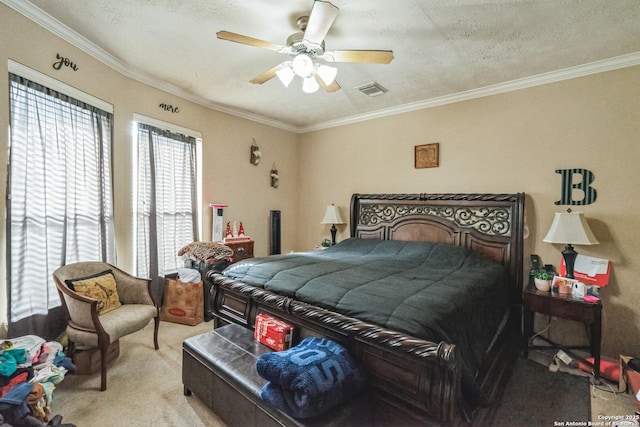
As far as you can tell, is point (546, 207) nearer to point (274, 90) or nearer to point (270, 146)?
point (274, 90)

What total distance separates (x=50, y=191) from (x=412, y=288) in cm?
294

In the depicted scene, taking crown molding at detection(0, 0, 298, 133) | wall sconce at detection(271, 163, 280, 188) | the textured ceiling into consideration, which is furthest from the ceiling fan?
wall sconce at detection(271, 163, 280, 188)

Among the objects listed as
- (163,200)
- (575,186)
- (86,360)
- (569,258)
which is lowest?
(86,360)

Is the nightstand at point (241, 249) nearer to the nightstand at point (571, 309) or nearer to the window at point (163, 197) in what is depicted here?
the window at point (163, 197)

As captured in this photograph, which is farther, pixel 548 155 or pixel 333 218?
pixel 333 218

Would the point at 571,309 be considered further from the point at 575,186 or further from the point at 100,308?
the point at 100,308

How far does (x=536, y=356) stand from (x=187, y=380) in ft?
10.3

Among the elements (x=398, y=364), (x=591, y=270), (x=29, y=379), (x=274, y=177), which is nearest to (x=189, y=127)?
(x=274, y=177)

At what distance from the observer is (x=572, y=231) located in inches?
102

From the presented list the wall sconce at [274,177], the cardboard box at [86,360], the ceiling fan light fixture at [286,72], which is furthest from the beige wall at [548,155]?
the cardboard box at [86,360]

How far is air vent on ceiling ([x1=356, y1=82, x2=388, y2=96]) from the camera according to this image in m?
3.28

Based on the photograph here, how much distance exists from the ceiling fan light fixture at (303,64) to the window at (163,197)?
2109mm

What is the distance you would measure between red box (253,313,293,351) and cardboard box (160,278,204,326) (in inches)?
63.5

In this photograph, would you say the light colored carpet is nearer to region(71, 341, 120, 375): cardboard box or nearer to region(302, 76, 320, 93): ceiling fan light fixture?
region(71, 341, 120, 375): cardboard box
